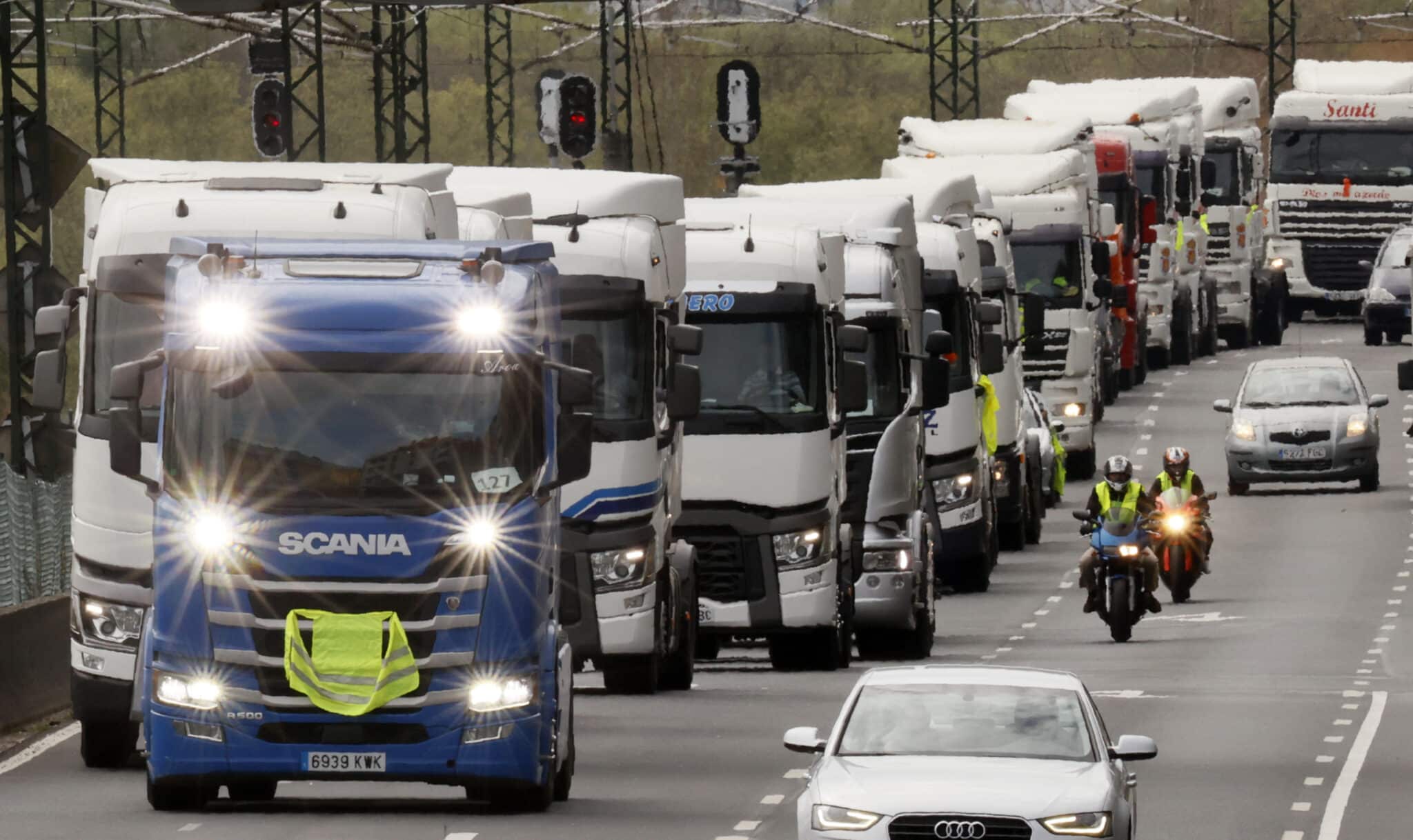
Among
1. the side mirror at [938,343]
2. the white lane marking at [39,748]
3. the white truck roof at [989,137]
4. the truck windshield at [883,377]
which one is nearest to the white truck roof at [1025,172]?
the white truck roof at [989,137]

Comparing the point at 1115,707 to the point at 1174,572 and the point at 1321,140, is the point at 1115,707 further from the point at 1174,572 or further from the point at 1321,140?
the point at 1321,140

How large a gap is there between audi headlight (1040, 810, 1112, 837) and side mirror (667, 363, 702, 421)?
8986mm

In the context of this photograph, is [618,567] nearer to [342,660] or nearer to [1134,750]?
[342,660]

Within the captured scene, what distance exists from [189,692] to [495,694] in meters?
1.43

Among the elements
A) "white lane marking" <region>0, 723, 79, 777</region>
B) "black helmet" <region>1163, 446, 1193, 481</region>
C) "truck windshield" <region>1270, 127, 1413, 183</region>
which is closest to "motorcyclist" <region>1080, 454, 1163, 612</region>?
"black helmet" <region>1163, 446, 1193, 481</region>

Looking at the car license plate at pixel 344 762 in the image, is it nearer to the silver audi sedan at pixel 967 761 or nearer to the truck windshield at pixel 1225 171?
the silver audi sedan at pixel 967 761

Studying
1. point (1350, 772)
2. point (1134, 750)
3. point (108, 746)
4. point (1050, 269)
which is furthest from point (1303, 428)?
point (1134, 750)

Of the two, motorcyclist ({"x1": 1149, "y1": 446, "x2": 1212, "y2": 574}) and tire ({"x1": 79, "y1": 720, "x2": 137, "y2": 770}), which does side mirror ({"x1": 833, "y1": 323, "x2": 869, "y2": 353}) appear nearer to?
tire ({"x1": 79, "y1": 720, "x2": 137, "y2": 770})

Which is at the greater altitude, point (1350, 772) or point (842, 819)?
point (842, 819)

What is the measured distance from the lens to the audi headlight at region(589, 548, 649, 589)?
24.1m

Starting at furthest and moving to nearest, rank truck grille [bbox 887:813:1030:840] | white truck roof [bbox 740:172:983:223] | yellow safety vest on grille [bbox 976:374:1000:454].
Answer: yellow safety vest on grille [bbox 976:374:1000:454]
white truck roof [bbox 740:172:983:223]
truck grille [bbox 887:813:1030:840]

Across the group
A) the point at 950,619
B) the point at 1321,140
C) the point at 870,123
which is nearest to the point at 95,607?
the point at 950,619

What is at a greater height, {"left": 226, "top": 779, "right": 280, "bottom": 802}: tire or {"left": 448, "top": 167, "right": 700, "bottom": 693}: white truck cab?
{"left": 448, "top": 167, "right": 700, "bottom": 693}: white truck cab

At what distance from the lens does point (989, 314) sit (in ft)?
120
